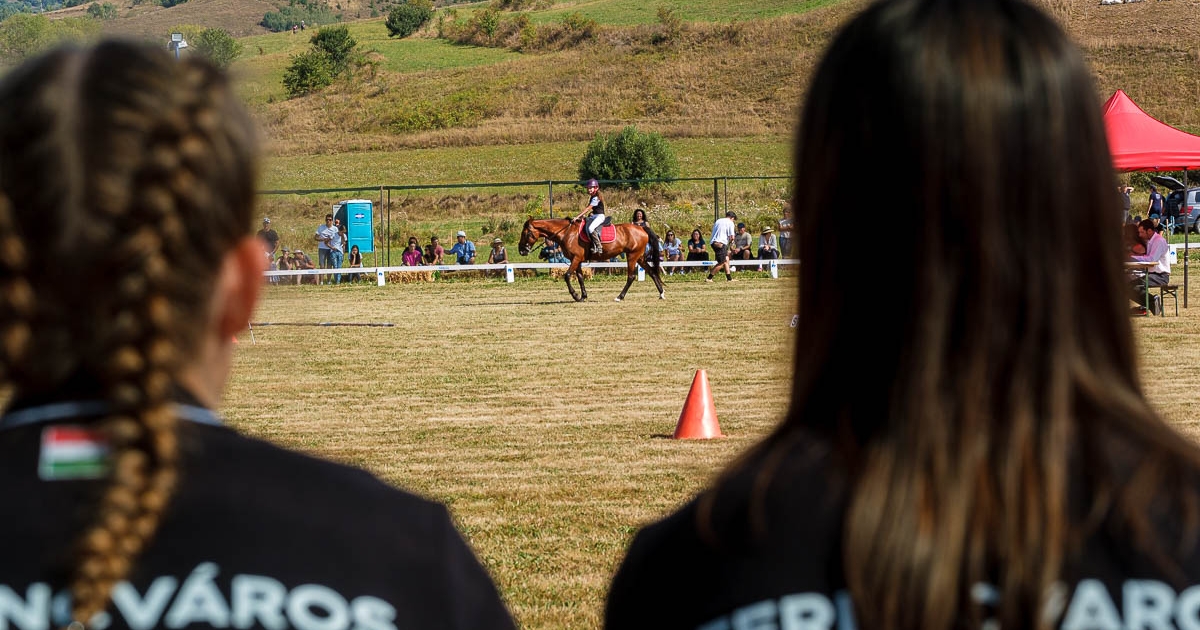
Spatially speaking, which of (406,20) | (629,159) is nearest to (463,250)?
(629,159)

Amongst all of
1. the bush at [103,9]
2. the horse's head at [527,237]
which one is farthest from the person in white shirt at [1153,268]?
the bush at [103,9]

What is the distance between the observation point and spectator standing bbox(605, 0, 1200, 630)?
1.31m

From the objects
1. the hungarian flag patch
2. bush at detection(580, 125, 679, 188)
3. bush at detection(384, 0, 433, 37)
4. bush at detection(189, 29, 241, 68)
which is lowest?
the hungarian flag patch

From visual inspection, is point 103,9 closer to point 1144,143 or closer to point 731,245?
point 731,245

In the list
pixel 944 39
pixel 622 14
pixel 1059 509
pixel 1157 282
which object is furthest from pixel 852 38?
pixel 622 14

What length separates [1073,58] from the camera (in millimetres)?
1373

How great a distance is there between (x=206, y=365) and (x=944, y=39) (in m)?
0.85

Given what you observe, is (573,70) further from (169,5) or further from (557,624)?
(169,5)

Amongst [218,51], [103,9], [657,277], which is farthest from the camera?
[103,9]

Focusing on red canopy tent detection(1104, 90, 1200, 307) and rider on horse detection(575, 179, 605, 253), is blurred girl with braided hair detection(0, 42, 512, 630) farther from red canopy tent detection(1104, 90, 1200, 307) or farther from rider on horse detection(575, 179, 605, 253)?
rider on horse detection(575, 179, 605, 253)

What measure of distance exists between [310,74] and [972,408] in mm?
77576

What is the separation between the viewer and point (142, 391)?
133 centimetres

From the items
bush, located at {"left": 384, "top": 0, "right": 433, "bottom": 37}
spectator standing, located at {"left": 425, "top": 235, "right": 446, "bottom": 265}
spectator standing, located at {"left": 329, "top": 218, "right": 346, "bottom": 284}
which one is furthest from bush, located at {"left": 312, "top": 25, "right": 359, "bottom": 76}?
spectator standing, located at {"left": 425, "top": 235, "right": 446, "bottom": 265}

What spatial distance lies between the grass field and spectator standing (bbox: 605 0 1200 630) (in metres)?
0.54
